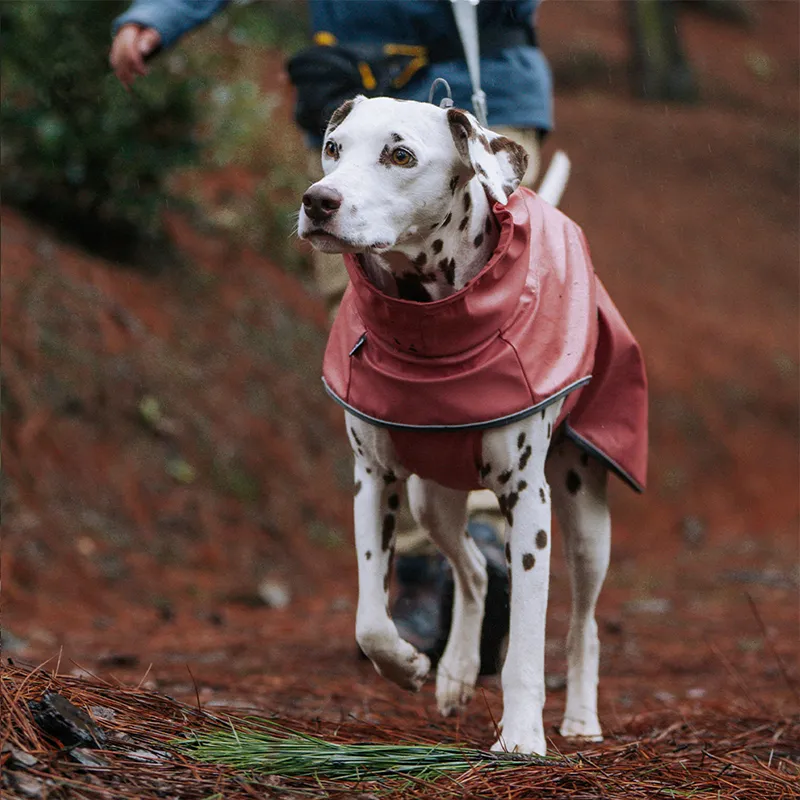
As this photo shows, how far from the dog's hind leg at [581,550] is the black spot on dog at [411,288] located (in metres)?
0.81

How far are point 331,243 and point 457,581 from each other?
5.25 ft

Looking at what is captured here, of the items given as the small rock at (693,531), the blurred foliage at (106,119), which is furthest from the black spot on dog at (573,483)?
the small rock at (693,531)

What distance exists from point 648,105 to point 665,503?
10.6 m

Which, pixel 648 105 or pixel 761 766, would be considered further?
pixel 648 105

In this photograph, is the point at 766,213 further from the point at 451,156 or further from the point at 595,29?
the point at 451,156

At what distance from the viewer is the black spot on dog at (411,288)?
3.46 m

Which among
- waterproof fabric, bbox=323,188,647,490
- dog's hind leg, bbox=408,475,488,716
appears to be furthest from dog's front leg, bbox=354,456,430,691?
dog's hind leg, bbox=408,475,488,716

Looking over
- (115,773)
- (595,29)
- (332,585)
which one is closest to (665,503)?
(332,585)

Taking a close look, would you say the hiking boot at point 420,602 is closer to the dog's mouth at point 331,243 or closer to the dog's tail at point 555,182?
the dog's tail at point 555,182

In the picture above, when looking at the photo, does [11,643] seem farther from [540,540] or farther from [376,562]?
[540,540]

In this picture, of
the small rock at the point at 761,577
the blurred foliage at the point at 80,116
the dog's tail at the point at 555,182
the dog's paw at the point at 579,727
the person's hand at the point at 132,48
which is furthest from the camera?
the small rock at the point at 761,577

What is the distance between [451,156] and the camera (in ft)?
11.0

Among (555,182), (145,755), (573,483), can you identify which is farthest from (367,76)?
(145,755)

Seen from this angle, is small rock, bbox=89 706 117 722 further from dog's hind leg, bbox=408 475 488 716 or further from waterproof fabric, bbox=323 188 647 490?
dog's hind leg, bbox=408 475 488 716
